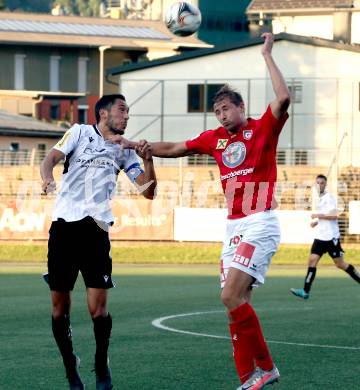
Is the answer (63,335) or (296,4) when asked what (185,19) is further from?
(296,4)

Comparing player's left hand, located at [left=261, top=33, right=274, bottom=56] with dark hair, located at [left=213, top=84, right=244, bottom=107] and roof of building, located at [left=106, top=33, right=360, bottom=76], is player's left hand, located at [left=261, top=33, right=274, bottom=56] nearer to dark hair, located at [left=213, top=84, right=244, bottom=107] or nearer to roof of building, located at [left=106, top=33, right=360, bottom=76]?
dark hair, located at [left=213, top=84, right=244, bottom=107]

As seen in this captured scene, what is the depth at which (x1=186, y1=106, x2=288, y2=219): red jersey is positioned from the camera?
10312mm

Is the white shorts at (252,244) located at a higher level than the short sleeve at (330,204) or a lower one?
higher

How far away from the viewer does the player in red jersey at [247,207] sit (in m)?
10.1

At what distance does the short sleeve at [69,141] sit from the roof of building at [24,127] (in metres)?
43.3

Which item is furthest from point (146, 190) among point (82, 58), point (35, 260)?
point (82, 58)

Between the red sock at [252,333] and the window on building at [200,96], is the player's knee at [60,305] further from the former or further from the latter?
the window on building at [200,96]

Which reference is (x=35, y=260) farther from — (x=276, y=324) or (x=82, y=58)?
(x=82, y=58)

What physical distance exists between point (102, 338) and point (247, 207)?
1669 mm

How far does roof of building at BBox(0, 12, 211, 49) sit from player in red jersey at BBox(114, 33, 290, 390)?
6142 centimetres

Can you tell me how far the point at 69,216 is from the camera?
10562 millimetres

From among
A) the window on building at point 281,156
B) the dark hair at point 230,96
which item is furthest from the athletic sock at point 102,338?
the window on building at point 281,156

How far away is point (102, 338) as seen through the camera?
10.5 m

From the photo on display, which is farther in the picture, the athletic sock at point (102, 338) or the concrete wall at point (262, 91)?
the concrete wall at point (262, 91)
